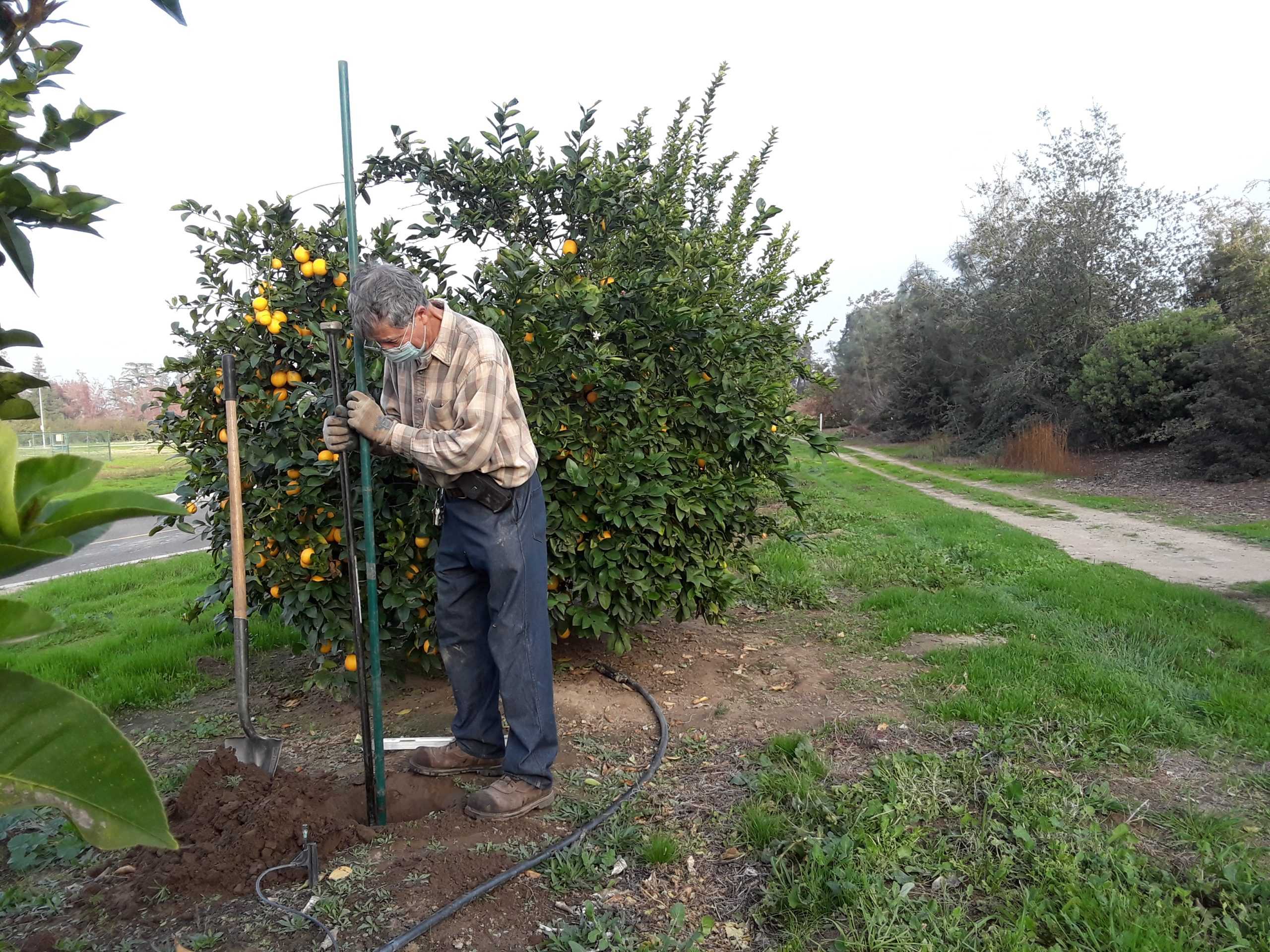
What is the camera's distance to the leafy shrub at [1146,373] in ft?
56.4

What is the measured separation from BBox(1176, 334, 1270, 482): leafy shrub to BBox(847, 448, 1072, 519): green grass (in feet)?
11.5

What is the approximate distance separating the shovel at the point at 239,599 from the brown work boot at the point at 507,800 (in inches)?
34.6

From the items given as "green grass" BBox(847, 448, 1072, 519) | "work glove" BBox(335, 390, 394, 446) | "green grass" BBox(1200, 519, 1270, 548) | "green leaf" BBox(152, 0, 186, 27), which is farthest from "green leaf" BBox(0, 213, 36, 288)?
"green grass" BBox(847, 448, 1072, 519)

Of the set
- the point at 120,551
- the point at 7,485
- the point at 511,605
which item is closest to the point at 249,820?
the point at 511,605

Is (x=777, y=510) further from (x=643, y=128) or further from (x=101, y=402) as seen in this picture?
(x=101, y=402)

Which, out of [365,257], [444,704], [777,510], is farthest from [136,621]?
[777,510]

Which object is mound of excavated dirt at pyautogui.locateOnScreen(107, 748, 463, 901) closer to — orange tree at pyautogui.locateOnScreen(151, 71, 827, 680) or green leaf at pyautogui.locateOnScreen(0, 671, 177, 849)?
orange tree at pyautogui.locateOnScreen(151, 71, 827, 680)

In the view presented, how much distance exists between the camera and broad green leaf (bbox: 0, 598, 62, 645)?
33.5 inches

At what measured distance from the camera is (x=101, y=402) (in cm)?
3241

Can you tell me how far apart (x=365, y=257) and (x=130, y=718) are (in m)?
2.79

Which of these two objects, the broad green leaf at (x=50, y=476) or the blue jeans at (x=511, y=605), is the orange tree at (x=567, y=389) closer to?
the blue jeans at (x=511, y=605)

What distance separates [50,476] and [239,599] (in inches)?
95.8

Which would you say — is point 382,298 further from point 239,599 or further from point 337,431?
point 239,599

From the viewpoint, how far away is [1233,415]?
14.3 meters
